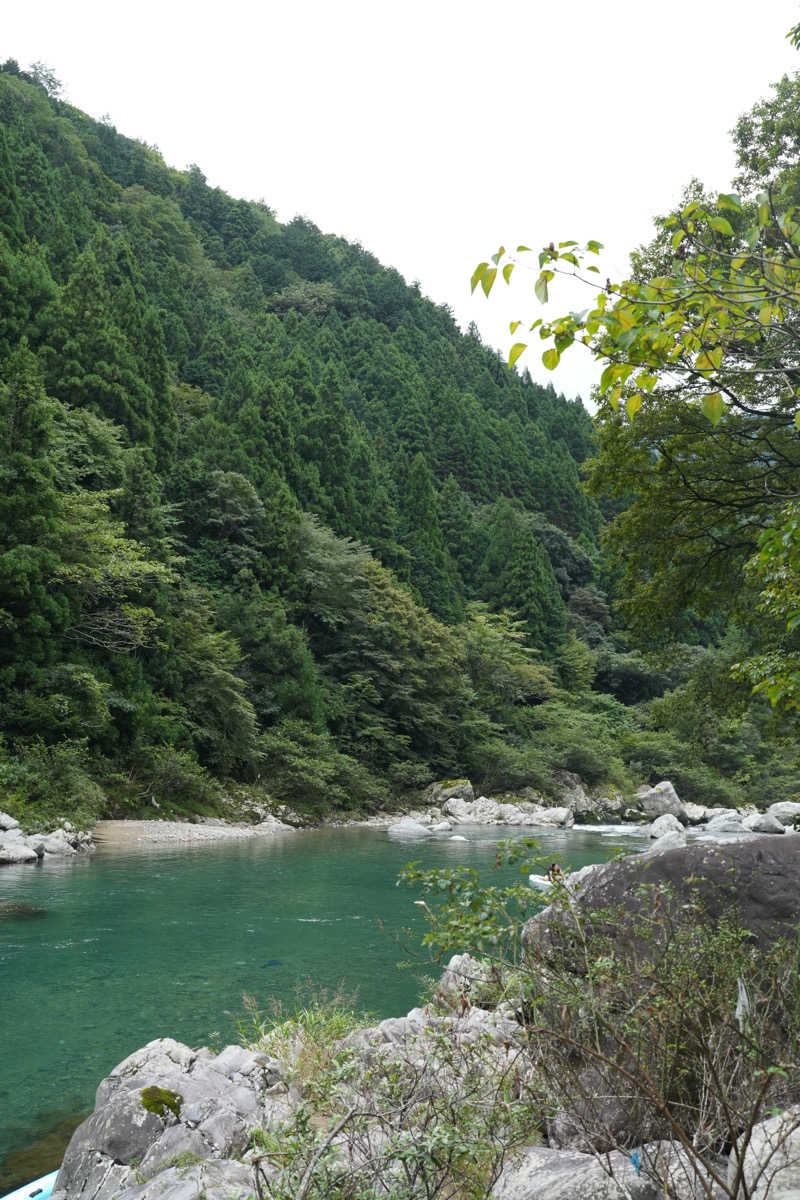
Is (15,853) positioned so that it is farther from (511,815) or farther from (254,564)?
(511,815)

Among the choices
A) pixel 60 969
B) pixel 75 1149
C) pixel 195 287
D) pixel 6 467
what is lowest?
pixel 60 969

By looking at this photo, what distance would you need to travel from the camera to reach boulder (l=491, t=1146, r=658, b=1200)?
2379 millimetres

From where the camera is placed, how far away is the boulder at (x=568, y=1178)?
2379mm

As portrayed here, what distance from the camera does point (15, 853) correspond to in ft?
42.4

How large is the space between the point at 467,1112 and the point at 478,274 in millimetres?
2410

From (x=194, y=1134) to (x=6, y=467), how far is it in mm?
15990

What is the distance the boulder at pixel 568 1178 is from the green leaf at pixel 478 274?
91.6 inches

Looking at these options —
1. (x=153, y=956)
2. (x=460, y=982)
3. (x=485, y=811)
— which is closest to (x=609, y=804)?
(x=485, y=811)

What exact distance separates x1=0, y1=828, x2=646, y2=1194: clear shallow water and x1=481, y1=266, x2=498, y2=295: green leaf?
252 centimetres

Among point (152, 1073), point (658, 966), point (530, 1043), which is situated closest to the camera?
point (658, 966)

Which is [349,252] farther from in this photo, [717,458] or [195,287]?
[717,458]

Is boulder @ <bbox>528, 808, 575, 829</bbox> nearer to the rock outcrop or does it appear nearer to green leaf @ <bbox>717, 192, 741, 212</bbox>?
the rock outcrop

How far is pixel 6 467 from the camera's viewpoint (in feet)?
55.3

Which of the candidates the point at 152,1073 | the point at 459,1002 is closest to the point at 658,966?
the point at 459,1002
